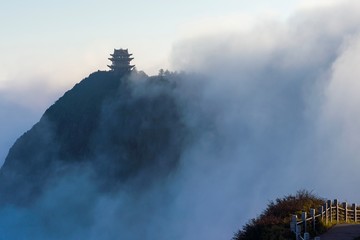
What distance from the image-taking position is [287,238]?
39.5m

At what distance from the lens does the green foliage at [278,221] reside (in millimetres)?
40438

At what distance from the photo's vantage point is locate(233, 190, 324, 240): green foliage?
133 feet

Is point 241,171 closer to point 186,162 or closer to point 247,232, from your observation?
point 186,162

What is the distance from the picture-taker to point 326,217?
43.8 metres

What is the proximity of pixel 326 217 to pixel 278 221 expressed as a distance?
3251 mm

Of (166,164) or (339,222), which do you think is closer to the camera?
(339,222)

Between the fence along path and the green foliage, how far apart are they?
1.03 m

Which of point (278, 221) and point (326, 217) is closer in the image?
point (278, 221)

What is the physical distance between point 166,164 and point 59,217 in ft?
99.4

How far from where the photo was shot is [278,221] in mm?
42406

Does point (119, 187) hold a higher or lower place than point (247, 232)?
higher

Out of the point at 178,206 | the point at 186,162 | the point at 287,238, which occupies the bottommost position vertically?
the point at 287,238

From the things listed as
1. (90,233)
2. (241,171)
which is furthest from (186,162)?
(90,233)

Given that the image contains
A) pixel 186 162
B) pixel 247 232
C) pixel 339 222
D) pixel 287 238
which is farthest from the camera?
pixel 186 162
